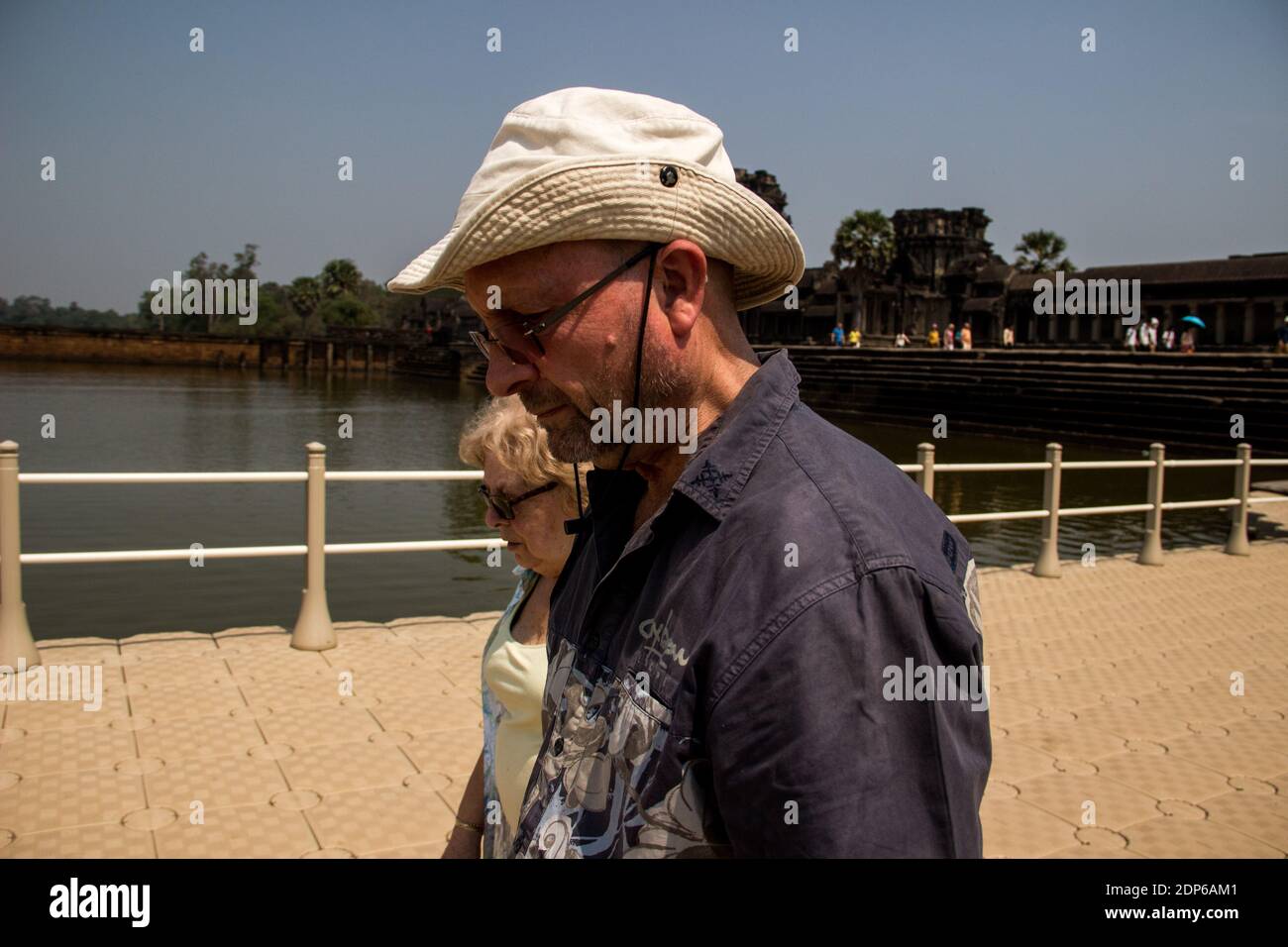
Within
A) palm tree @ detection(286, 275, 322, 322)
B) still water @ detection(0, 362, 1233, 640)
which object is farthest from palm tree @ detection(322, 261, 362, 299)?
still water @ detection(0, 362, 1233, 640)

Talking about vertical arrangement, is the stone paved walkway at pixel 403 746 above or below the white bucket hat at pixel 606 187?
below

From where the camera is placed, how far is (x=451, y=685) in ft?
19.1

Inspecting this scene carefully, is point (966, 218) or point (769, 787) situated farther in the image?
point (966, 218)

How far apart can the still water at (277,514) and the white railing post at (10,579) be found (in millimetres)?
4052

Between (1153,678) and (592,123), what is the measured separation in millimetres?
6131

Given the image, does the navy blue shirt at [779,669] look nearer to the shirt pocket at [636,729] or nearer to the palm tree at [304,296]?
the shirt pocket at [636,729]

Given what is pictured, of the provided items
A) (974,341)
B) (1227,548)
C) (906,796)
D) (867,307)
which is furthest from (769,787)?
(867,307)

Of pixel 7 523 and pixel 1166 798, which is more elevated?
pixel 7 523

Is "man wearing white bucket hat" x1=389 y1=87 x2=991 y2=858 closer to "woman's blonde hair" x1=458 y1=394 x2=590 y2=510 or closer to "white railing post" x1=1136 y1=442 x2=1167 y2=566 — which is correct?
"woman's blonde hair" x1=458 y1=394 x2=590 y2=510

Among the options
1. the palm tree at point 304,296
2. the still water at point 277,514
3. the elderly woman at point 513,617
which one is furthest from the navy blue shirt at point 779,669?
the palm tree at point 304,296

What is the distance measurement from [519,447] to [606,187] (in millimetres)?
1568

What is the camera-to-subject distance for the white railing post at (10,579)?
5664 mm

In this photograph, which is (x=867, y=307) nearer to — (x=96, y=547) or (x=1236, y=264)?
(x=1236, y=264)

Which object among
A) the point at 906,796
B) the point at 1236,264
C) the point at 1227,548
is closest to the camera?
the point at 906,796
